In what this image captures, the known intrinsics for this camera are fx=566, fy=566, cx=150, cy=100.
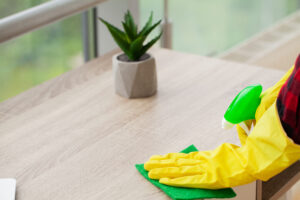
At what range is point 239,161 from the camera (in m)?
1.03

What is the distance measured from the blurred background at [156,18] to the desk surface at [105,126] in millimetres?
359

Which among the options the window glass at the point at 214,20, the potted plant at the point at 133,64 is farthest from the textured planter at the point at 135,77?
the window glass at the point at 214,20

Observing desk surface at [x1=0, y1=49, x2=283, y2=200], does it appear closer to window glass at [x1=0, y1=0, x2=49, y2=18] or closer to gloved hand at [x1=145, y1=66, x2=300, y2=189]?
gloved hand at [x1=145, y1=66, x2=300, y2=189]

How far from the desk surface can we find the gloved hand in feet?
0.15

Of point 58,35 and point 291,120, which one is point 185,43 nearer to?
point 58,35

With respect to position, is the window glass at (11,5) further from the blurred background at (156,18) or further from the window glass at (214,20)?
the window glass at (214,20)

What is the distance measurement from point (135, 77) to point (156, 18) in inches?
43.8

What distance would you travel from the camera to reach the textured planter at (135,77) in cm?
136

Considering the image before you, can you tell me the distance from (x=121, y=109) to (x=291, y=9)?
6.98 ft

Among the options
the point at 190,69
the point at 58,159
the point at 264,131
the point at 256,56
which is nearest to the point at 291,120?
the point at 264,131

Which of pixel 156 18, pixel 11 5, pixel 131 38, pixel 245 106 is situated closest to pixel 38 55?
pixel 11 5

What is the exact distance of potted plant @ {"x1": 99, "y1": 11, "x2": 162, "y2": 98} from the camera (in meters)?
1.36

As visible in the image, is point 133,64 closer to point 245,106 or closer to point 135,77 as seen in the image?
point 135,77

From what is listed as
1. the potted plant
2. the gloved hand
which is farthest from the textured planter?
the gloved hand
